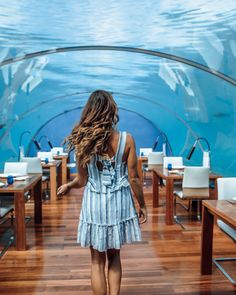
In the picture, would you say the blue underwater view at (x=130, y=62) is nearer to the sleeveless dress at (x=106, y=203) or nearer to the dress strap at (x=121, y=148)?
the dress strap at (x=121, y=148)

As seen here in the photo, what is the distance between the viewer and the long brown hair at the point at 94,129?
2064 millimetres

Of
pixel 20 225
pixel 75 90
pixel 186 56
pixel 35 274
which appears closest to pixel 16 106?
pixel 75 90

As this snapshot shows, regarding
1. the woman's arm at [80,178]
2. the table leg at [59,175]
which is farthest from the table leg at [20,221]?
the table leg at [59,175]

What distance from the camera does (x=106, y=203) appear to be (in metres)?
2.18

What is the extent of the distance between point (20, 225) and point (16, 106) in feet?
16.3

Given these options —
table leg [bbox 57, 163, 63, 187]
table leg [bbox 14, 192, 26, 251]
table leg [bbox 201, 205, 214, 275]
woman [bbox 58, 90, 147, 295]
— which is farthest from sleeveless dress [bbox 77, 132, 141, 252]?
table leg [bbox 57, 163, 63, 187]

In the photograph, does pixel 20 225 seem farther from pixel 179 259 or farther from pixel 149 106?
pixel 149 106

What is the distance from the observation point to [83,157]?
6.91 feet

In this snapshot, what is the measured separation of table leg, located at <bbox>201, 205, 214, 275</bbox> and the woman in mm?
1072

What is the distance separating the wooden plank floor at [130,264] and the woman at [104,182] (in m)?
0.81

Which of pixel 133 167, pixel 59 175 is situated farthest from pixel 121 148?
pixel 59 175

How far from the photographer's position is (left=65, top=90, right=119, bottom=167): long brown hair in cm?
206

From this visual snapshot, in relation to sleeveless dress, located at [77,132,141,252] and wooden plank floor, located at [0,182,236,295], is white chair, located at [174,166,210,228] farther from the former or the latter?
sleeveless dress, located at [77,132,141,252]

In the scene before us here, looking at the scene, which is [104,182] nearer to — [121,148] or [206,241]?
[121,148]
